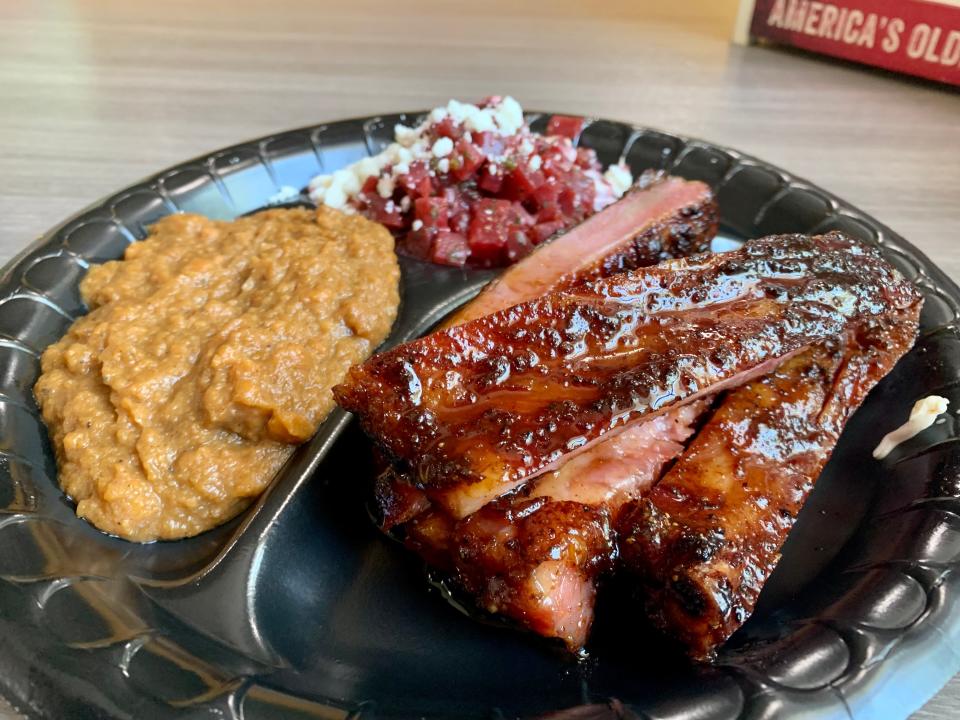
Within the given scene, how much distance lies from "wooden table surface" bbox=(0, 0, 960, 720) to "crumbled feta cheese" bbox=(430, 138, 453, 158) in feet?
6.21

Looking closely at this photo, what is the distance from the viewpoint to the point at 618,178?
2.98m

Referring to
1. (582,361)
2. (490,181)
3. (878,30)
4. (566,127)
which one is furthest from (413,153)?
(878,30)

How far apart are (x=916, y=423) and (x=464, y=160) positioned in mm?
1750

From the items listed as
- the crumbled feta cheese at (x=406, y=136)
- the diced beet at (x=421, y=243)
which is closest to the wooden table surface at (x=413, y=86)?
the crumbled feta cheese at (x=406, y=136)

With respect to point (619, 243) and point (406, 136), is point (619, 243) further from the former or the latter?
point (406, 136)

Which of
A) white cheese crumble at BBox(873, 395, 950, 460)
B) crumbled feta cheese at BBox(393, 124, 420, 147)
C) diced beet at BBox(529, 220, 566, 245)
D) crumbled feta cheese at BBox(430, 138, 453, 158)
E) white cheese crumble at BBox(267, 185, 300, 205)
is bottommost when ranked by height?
white cheese crumble at BBox(873, 395, 950, 460)

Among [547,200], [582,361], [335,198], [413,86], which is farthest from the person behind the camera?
[413,86]

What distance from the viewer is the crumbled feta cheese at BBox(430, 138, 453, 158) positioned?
270 cm

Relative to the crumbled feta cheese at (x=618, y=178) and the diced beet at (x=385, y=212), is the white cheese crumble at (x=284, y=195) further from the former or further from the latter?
the crumbled feta cheese at (x=618, y=178)

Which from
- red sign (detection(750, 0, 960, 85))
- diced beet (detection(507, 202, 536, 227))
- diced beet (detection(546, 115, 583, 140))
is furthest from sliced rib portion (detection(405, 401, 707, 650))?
red sign (detection(750, 0, 960, 85))

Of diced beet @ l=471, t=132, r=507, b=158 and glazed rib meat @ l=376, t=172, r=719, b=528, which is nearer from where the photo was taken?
glazed rib meat @ l=376, t=172, r=719, b=528

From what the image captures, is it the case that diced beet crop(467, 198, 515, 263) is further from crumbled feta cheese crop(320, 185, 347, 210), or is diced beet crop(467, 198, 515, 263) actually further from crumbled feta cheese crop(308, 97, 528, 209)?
crumbled feta cheese crop(320, 185, 347, 210)

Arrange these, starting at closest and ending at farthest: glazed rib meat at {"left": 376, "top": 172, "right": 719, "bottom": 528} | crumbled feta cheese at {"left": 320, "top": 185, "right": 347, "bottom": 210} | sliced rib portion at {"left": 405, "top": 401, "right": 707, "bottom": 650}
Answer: sliced rib portion at {"left": 405, "top": 401, "right": 707, "bottom": 650}
glazed rib meat at {"left": 376, "top": 172, "right": 719, "bottom": 528}
crumbled feta cheese at {"left": 320, "top": 185, "right": 347, "bottom": 210}

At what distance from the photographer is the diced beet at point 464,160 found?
2674mm
